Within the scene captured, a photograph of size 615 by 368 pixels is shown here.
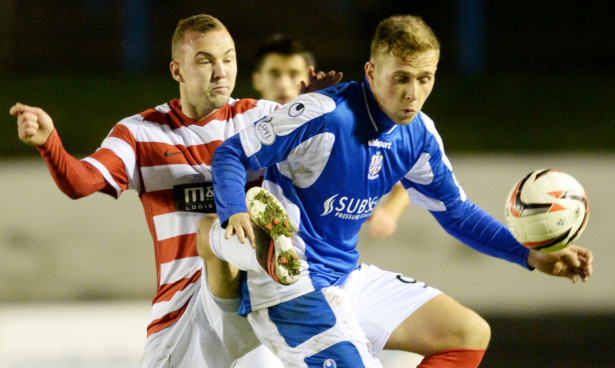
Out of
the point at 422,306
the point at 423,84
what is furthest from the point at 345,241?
the point at 423,84

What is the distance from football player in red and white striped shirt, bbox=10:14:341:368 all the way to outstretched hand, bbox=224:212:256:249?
1.80 ft

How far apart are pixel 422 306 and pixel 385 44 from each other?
A: 86cm

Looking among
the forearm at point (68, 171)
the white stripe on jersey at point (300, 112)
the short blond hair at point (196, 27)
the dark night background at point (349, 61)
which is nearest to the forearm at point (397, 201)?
the white stripe on jersey at point (300, 112)

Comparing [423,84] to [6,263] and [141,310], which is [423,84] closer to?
[141,310]

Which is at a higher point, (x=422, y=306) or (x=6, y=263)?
(x=422, y=306)

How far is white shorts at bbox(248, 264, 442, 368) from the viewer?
2.46 metres

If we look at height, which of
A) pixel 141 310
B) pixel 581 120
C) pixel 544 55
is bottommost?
pixel 141 310

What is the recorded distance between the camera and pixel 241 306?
2676mm

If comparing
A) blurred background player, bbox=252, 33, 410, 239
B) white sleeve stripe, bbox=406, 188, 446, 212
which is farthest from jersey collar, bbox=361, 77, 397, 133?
blurred background player, bbox=252, 33, 410, 239

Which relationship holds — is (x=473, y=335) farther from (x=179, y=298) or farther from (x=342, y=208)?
(x=179, y=298)

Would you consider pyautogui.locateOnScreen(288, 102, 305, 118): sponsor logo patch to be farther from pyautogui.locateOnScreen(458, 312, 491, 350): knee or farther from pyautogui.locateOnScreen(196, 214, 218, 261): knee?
pyautogui.locateOnScreen(458, 312, 491, 350): knee

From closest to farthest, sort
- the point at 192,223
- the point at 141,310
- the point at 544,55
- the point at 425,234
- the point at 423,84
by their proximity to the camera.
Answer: the point at 423,84 < the point at 192,223 < the point at 141,310 < the point at 425,234 < the point at 544,55

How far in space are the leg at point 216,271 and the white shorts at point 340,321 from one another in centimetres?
12

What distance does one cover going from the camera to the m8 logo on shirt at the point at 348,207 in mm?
2596
